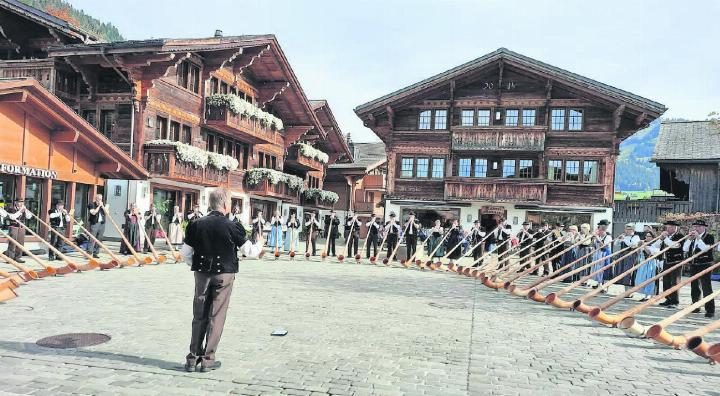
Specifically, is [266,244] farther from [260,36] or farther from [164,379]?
[164,379]

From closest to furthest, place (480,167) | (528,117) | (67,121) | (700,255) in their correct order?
1. (700,255)
2. (67,121)
3. (528,117)
4. (480,167)

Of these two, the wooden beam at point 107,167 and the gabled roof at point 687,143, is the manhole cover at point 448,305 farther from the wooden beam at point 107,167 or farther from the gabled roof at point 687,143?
the gabled roof at point 687,143

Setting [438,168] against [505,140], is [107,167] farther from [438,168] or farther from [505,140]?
[505,140]

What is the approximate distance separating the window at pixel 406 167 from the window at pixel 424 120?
6.25ft

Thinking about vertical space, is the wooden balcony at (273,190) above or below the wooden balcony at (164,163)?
below

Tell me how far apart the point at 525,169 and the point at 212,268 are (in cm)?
2695

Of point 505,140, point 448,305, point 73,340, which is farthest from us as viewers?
point 505,140

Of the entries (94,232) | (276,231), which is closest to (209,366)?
(94,232)

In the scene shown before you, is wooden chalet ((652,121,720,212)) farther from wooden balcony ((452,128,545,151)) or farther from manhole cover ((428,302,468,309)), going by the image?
manhole cover ((428,302,468,309))

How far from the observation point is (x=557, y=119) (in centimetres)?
3020

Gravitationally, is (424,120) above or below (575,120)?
below

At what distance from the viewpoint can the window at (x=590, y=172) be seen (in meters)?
29.7

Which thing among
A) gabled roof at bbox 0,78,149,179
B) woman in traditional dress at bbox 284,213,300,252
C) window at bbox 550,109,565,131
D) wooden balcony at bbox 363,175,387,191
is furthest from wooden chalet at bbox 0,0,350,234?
wooden balcony at bbox 363,175,387,191

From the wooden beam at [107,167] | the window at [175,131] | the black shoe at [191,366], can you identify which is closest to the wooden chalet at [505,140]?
the window at [175,131]
